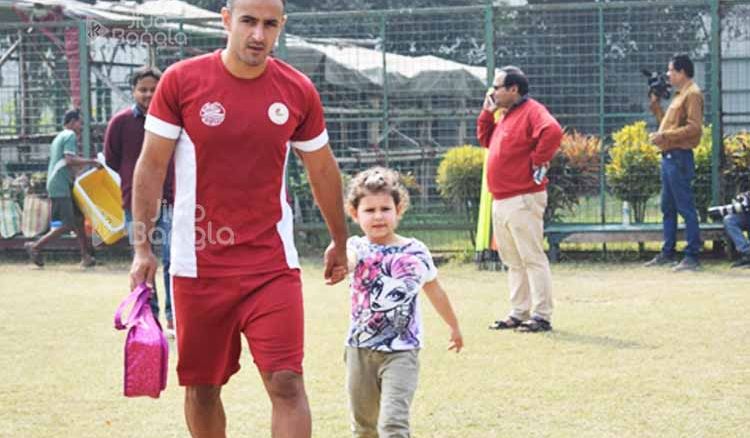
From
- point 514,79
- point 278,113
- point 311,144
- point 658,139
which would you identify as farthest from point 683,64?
point 278,113

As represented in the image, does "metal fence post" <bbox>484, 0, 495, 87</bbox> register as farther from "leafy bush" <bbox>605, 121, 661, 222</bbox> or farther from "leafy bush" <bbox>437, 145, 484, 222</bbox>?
"leafy bush" <bbox>605, 121, 661, 222</bbox>

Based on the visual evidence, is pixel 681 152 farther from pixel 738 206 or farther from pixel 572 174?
pixel 572 174

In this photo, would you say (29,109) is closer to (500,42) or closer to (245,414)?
(500,42)

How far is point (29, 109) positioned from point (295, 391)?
13.3 meters

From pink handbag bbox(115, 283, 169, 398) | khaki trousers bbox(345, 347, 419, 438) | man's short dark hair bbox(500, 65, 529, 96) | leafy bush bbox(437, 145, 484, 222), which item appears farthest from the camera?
leafy bush bbox(437, 145, 484, 222)

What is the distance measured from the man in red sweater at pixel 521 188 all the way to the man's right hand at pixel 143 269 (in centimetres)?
548

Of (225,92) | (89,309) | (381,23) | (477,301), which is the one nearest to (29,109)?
(381,23)

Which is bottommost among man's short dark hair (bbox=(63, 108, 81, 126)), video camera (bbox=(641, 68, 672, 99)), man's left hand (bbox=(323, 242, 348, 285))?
man's left hand (bbox=(323, 242, 348, 285))

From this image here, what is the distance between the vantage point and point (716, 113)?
15797 millimetres

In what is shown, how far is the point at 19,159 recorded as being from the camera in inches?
690

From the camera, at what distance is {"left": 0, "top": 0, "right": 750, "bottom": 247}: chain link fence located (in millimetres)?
16031

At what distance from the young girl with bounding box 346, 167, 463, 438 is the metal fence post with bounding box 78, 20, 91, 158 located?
11.5 m

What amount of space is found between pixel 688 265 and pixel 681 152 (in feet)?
4.10

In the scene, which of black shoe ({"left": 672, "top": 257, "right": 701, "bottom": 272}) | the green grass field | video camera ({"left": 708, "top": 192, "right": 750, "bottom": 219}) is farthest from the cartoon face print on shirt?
video camera ({"left": 708, "top": 192, "right": 750, "bottom": 219})
